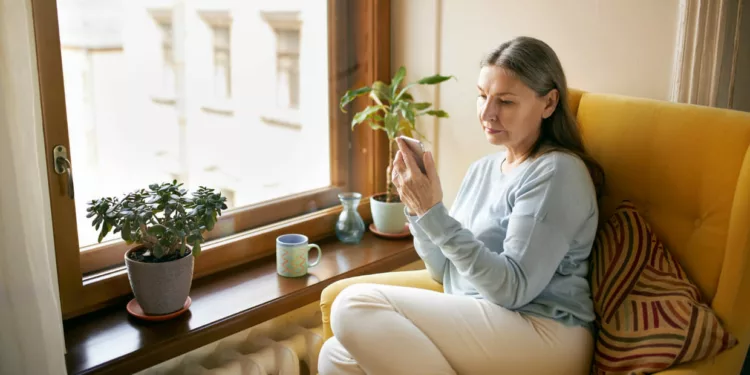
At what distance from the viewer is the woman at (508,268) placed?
148 centimetres

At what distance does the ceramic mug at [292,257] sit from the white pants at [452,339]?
1.55 feet

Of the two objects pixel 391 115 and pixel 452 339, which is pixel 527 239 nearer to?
pixel 452 339

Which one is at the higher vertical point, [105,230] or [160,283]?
[105,230]

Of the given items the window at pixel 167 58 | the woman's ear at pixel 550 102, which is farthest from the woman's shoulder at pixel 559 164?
the window at pixel 167 58

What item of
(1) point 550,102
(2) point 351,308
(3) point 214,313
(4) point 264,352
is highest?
(1) point 550,102

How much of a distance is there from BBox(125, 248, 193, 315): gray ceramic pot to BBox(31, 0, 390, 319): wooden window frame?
6.0 inches

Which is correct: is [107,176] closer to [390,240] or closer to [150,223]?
[150,223]

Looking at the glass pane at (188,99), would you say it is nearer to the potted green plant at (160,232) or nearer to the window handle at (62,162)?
the window handle at (62,162)

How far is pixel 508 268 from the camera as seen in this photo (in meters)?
1.47

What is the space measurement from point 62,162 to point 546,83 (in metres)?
1.15

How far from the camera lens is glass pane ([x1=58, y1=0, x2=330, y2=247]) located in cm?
180

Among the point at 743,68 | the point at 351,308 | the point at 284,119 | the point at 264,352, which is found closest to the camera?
the point at 351,308

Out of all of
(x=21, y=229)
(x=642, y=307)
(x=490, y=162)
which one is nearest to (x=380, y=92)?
(x=490, y=162)

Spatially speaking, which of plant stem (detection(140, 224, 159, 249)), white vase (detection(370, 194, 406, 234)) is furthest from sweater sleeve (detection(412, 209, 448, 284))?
plant stem (detection(140, 224, 159, 249))
